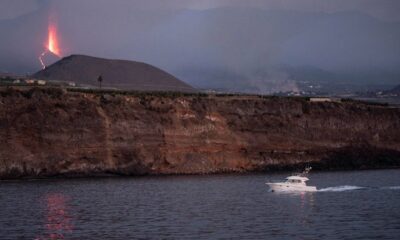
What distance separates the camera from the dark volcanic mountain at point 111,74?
501ft

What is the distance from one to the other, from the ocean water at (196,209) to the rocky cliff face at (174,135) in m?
4.00

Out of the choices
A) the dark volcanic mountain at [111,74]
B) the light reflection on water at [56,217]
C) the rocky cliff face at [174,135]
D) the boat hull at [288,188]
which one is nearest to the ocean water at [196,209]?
the light reflection on water at [56,217]

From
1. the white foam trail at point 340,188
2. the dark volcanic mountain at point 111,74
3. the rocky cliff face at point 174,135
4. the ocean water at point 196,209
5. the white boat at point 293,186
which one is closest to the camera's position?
the ocean water at point 196,209

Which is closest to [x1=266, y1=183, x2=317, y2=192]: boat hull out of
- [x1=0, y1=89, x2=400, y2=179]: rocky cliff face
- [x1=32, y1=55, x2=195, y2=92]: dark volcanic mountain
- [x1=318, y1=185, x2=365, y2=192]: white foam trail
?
[x1=318, y1=185, x2=365, y2=192]: white foam trail

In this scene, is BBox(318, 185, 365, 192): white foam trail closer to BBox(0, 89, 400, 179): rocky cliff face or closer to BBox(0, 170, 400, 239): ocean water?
BBox(0, 170, 400, 239): ocean water

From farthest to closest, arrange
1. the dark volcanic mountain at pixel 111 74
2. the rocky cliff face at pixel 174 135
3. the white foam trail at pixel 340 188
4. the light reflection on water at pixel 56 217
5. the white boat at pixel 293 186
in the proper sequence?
the dark volcanic mountain at pixel 111 74
the rocky cliff face at pixel 174 135
the white boat at pixel 293 186
the white foam trail at pixel 340 188
the light reflection on water at pixel 56 217

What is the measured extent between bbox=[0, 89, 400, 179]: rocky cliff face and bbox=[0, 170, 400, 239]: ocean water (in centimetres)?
400

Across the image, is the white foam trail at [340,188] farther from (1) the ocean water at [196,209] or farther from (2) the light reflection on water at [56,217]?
(2) the light reflection on water at [56,217]

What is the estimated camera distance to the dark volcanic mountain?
153 metres

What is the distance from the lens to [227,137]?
94.1m

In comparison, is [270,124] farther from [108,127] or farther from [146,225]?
[146,225]

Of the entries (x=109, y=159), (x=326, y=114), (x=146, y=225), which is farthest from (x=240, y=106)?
(x=146, y=225)

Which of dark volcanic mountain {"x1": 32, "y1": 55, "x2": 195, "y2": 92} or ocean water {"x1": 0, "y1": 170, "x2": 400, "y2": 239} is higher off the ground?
dark volcanic mountain {"x1": 32, "y1": 55, "x2": 195, "y2": 92}

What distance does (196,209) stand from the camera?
58.0 meters
